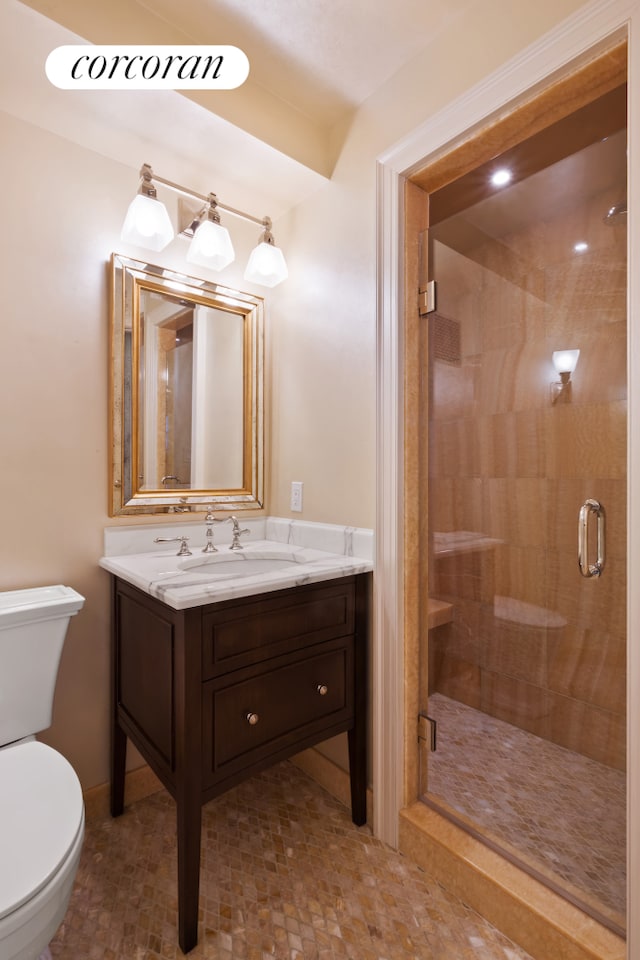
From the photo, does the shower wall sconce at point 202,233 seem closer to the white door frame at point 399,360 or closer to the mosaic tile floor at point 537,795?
the white door frame at point 399,360

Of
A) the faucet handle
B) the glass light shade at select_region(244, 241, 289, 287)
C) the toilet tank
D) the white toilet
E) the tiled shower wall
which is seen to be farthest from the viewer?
the glass light shade at select_region(244, 241, 289, 287)

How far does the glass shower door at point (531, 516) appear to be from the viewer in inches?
56.8

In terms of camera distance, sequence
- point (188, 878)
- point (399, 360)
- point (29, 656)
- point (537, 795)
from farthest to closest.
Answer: point (537, 795), point (399, 360), point (29, 656), point (188, 878)

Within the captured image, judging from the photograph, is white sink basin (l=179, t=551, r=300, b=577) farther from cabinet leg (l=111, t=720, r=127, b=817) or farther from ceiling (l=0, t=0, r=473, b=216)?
ceiling (l=0, t=0, r=473, b=216)

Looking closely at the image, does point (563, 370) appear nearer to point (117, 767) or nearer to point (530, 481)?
point (530, 481)

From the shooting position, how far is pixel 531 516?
1788 millimetres

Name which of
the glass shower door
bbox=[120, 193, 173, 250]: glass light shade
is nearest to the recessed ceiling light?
the glass shower door

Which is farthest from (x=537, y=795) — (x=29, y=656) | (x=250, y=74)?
(x=250, y=74)

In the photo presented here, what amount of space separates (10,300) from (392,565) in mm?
1420

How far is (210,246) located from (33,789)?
164 centimetres

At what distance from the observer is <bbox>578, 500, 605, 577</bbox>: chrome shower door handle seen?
144 centimetres

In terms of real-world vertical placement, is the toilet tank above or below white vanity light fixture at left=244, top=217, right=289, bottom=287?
below

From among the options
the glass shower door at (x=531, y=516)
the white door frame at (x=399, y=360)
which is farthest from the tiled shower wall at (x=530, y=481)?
the white door frame at (x=399, y=360)

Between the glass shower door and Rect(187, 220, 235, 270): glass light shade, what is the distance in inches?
29.3
